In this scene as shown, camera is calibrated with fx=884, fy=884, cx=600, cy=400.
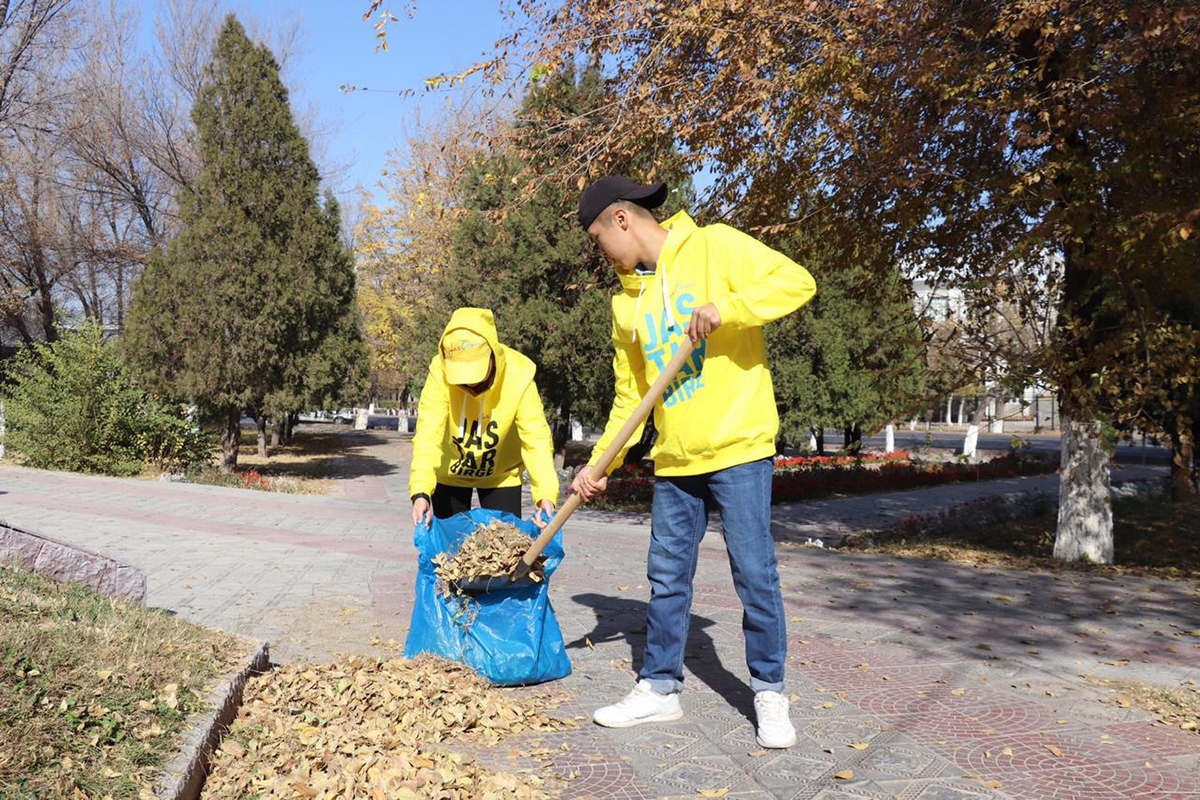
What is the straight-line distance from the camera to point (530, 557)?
371 cm

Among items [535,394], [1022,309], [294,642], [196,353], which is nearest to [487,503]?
[535,394]

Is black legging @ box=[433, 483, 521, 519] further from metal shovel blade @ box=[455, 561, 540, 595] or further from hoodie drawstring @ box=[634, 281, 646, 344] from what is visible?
hoodie drawstring @ box=[634, 281, 646, 344]

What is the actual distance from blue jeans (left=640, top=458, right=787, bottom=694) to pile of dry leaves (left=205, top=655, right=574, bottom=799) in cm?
53

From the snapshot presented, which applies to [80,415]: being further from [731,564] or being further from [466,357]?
[731,564]

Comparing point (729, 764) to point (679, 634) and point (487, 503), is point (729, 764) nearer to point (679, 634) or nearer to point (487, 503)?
point (679, 634)

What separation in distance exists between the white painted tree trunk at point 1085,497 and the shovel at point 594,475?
6.37 metres

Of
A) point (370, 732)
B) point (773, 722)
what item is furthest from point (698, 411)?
point (370, 732)

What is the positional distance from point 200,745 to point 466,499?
2.18 meters

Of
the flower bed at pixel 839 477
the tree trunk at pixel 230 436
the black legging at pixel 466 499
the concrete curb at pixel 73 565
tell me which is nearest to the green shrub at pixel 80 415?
the tree trunk at pixel 230 436

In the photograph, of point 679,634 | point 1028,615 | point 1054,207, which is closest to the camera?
point 679,634

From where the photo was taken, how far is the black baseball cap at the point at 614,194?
3.39 metres

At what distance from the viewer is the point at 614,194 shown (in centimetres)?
339

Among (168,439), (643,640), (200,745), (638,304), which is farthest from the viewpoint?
(168,439)

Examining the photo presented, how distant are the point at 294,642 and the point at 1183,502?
13.1 m
